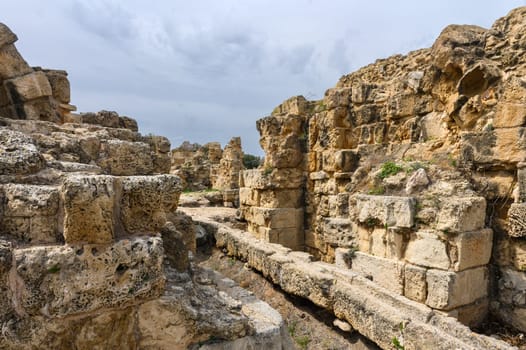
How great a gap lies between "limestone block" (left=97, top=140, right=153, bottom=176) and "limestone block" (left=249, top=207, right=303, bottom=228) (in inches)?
204

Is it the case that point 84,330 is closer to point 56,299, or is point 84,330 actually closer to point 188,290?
point 56,299

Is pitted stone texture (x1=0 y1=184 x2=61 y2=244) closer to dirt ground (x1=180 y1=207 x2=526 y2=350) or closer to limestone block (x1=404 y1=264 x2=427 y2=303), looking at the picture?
dirt ground (x1=180 y1=207 x2=526 y2=350)

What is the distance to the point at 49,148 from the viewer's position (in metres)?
2.36

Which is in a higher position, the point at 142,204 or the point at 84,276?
the point at 142,204

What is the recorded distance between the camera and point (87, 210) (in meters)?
1.40

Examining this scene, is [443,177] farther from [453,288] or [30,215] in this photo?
[30,215]

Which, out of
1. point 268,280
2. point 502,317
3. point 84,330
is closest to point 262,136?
point 268,280

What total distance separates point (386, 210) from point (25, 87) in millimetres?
4747

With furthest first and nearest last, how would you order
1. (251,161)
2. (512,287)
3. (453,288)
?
1. (251,161)
2. (512,287)
3. (453,288)

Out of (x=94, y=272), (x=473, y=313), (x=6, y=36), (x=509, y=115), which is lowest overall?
(x=473, y=313)

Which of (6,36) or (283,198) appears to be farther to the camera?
(283,198)

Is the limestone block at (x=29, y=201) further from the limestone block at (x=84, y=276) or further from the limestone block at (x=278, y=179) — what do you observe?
the limestone block at (x=278, y=179)

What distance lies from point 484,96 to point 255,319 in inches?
176

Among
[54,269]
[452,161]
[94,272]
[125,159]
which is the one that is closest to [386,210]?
[452,161]
